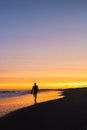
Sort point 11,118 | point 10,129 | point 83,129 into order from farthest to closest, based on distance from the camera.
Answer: point 11,118 → point 10,129 → point 83,129

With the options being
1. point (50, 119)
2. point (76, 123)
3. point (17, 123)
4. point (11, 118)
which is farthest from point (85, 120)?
point (11, 118)

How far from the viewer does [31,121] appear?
56.5ft

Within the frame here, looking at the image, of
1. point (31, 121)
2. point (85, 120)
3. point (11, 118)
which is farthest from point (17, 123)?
point (85, 120)

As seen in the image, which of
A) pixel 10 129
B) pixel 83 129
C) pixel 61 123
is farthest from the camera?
pixel 61 123

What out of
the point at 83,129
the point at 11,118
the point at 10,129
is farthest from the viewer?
the point at 11,118

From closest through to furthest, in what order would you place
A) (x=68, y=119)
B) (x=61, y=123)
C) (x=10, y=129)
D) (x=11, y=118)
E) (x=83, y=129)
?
(x=83, y=129) < (x=10, y=129) < (x=61, y=123) < (x=68, y=119) < (x=11, y=118)

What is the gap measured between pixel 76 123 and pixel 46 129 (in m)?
1.85

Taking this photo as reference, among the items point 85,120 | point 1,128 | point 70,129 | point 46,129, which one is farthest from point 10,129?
point 85,120

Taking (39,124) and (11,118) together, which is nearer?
(39,124)

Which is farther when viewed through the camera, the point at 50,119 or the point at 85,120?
the point at 50,119

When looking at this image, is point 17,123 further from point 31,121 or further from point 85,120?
point 85,120

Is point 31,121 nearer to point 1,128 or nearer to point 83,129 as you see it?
point 1,128

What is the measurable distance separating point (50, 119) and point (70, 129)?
361cm

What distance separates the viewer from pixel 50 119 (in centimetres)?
1758
